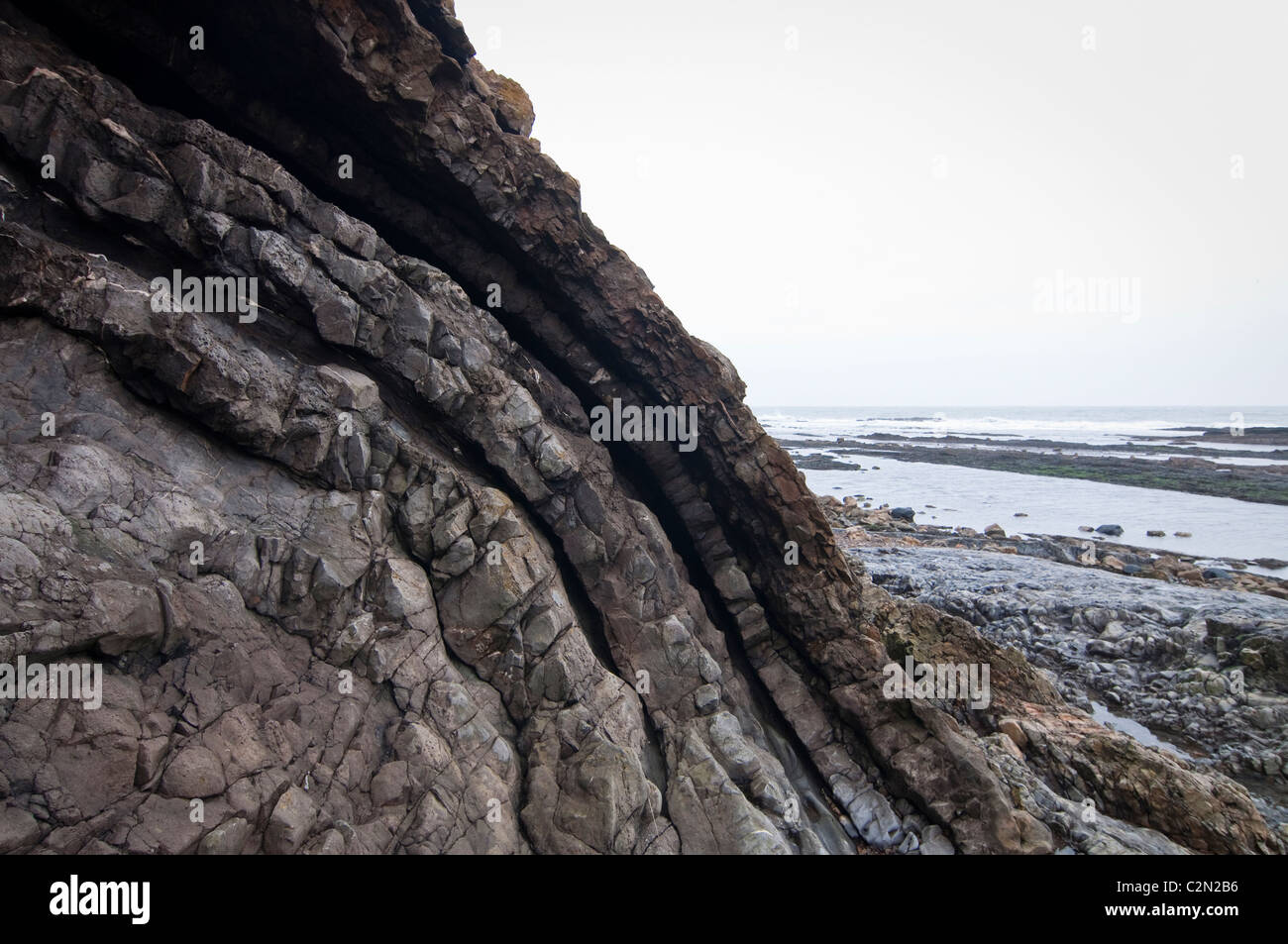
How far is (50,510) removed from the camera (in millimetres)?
8016

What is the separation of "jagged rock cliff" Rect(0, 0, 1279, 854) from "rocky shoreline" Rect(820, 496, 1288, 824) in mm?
5000

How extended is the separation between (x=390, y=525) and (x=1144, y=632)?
27.5m

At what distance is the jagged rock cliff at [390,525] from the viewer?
8266 mm

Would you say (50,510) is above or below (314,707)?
above

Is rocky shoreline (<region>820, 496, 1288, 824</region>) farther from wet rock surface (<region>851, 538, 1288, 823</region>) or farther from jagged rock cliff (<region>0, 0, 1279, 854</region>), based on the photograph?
→ jagged rock cliff (<region>0, 0, 1279, 854</region>)

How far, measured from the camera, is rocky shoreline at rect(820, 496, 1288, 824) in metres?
18.3

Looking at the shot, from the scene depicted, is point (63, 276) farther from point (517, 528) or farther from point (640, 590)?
point (640, 590)

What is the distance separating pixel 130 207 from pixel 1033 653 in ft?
98.0

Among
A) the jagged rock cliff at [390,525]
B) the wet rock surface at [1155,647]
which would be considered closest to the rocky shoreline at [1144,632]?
the wet rock surface at [1155,647]

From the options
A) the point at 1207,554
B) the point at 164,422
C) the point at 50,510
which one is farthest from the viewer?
the point at 1207,554

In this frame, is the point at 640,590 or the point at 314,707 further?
the point at 640,590

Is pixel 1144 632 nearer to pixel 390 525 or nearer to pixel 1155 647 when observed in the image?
pixel 1155 647

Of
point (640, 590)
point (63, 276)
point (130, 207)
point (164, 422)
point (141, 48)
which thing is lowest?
point (640, 590)
